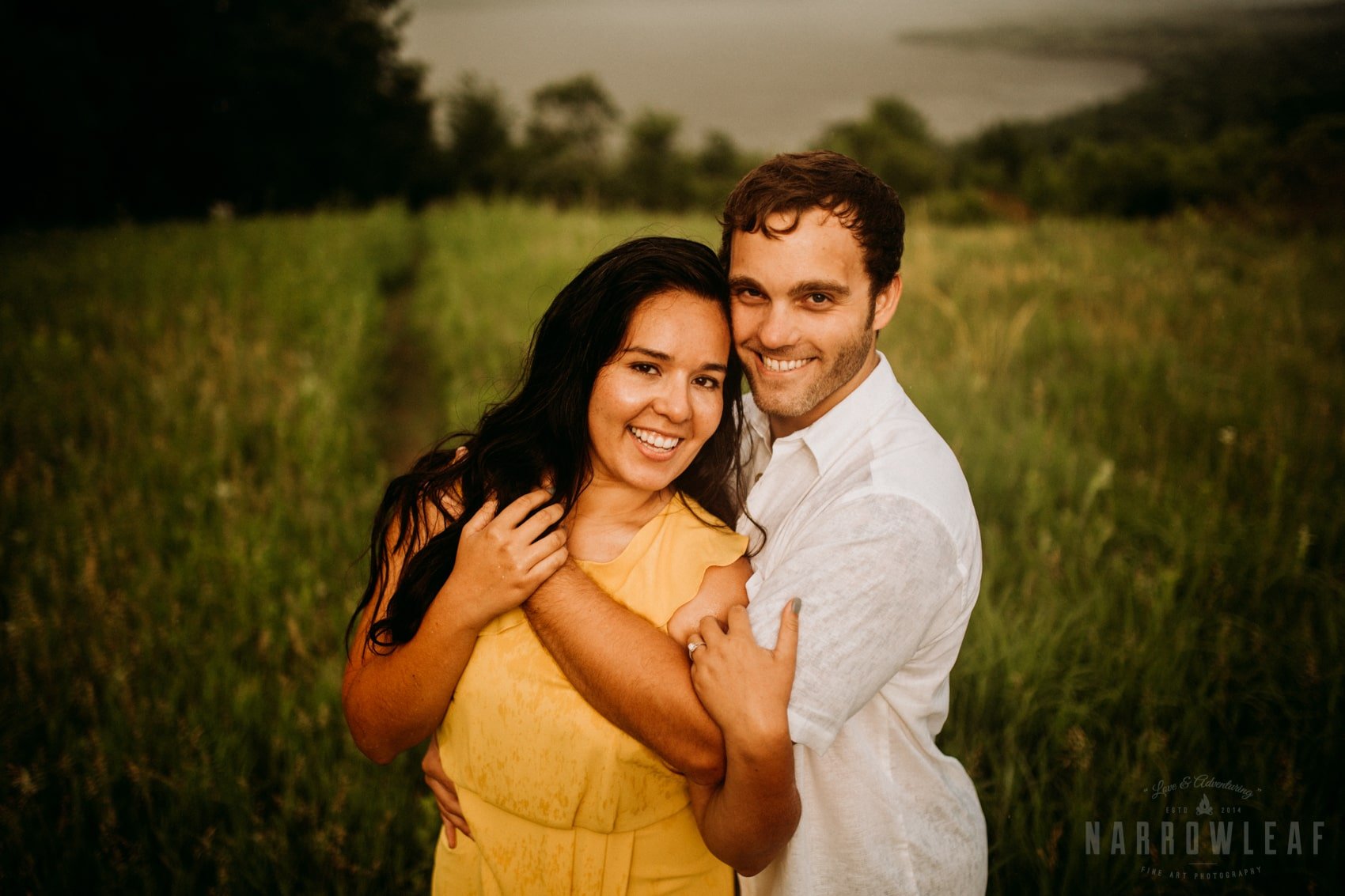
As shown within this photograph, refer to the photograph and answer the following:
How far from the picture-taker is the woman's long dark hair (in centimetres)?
168

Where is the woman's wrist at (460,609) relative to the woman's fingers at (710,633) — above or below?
above

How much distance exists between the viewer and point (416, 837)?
224 centimetres

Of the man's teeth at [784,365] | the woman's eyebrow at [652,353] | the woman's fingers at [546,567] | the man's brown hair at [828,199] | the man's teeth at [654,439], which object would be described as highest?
the man's brown hair at [828,199]

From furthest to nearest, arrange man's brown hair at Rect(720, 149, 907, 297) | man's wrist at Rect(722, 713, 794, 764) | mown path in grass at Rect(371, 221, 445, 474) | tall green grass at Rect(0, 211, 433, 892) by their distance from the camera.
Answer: mown path in grass at Rect(371, 221, 445, 474), tall green grass at Rect(0, 211, 433, 892), man's brown hair at Rect(720, 149, 907, 297), man's wrist at Rect(722, 713, 794, 764)

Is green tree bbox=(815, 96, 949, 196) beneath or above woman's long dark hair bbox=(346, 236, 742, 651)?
above

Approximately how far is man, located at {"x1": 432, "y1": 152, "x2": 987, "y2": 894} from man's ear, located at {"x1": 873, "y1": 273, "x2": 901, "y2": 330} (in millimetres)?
16

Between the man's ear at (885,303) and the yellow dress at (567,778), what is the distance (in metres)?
0.83

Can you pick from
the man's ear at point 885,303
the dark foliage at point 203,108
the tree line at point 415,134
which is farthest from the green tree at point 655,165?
the man's ear at point 885,303

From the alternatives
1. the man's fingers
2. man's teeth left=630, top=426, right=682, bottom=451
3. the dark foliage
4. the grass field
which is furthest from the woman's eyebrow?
the dark foliage

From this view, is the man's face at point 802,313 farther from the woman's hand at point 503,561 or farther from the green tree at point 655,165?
the green tree at point 655,165

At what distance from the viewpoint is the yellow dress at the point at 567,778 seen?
1.45 meters

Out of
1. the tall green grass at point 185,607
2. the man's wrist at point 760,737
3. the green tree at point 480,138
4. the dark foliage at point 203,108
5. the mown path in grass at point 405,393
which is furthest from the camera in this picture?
the green tree at point 480,138

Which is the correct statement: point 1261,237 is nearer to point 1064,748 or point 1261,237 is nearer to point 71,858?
point 1064,748

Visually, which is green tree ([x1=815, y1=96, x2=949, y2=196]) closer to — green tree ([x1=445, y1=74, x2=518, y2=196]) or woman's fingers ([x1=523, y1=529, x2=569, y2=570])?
green tree ([x1=445, y1=74, x2=518, y2=196])
